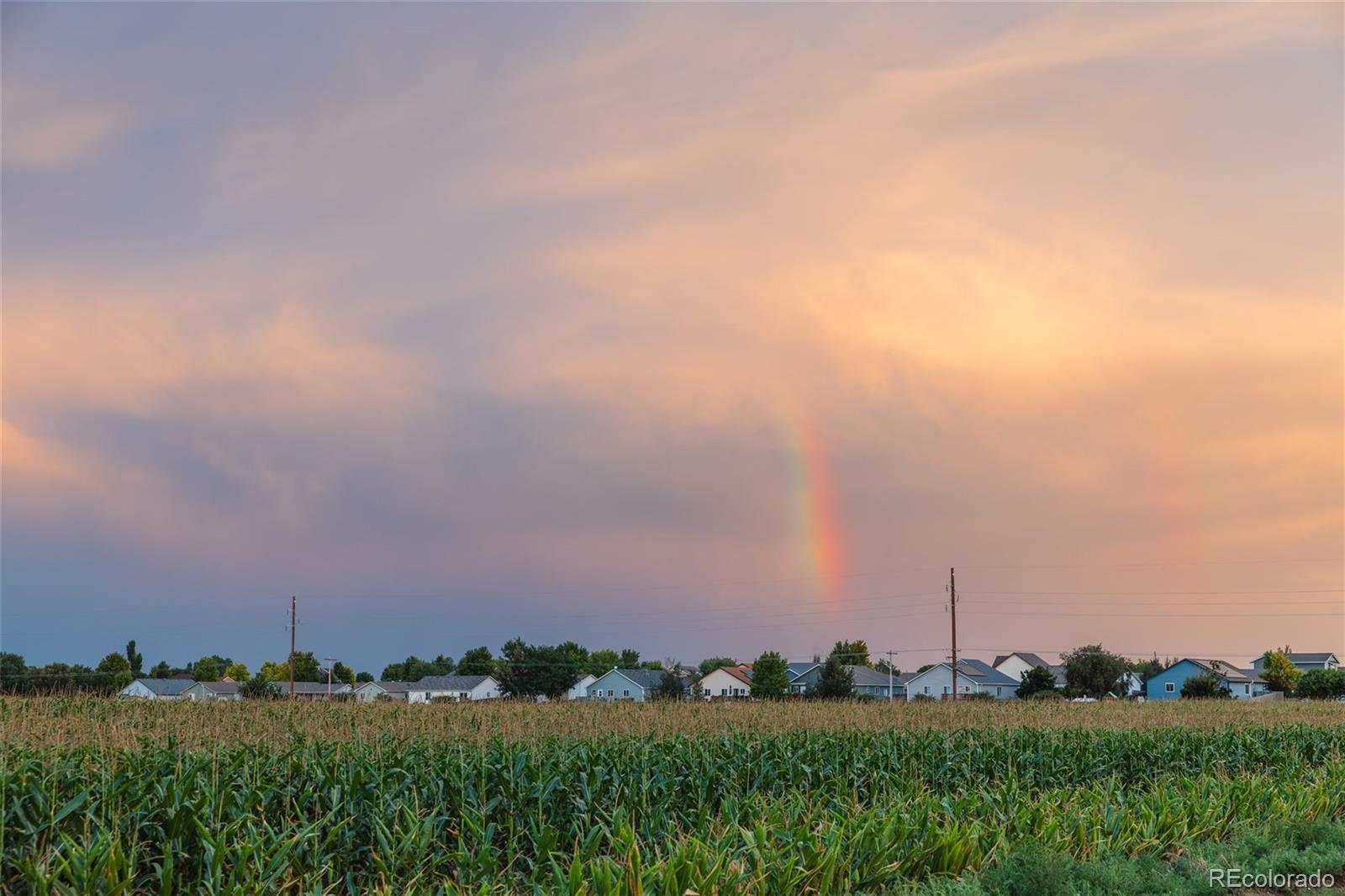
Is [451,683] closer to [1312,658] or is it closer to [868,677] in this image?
[868,677]

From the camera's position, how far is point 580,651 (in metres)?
128

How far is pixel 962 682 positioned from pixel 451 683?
5669cm

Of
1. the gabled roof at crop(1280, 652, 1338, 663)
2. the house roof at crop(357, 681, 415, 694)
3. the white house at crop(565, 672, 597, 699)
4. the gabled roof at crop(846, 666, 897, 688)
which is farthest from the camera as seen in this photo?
the gabled roof at crop(1280, 652, 1338, 663)

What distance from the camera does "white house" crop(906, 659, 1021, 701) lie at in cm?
12169

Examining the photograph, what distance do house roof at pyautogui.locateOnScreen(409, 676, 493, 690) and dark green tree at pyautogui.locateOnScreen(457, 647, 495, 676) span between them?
18.3ft

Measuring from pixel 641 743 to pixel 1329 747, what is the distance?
69.0 ft

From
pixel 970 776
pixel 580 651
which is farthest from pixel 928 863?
pixel 580 651

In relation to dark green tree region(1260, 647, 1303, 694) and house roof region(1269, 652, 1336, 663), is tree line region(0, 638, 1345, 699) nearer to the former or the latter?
dark green tree region(1260, 647, 1303, 694)

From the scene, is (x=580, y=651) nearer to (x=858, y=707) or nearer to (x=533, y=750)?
(x=858, y=707)

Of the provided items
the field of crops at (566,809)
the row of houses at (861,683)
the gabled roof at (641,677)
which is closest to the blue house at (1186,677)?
the row of houses at (861,683)

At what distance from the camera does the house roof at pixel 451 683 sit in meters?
118

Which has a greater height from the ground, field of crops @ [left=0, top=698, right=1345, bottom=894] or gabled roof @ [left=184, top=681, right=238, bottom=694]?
field of crops @ [left=0, top=698, right=1345, bottom=894]

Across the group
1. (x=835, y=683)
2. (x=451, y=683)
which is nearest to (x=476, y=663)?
(x=451, y=683)

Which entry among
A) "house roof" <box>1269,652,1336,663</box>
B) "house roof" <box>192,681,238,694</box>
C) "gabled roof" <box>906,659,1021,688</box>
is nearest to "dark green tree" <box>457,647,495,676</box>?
"house roof" <box>192,681,238,694</box>
